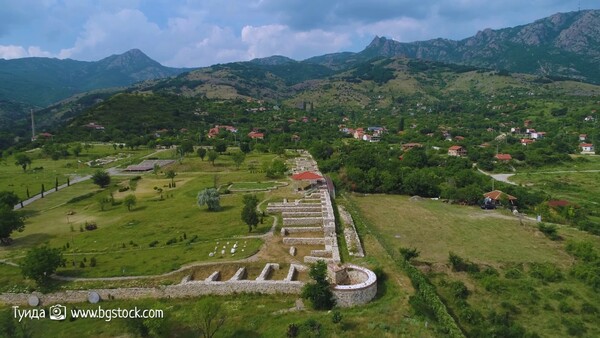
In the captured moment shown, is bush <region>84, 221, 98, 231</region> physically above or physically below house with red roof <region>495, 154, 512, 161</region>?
below

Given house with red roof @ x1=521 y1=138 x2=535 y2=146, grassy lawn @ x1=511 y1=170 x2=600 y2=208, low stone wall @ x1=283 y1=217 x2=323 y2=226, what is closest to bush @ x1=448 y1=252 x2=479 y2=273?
low stone wall @ x1=283 y1=217 x2=323 y2=226

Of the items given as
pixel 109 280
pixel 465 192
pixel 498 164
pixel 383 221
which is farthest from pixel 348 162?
pixel 109 280

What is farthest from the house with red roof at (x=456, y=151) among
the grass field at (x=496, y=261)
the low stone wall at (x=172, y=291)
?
the low stone wall at (x=172, y=291)

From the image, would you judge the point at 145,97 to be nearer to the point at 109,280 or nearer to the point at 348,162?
the point at 348,162

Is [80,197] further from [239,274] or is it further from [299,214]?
[239,274]

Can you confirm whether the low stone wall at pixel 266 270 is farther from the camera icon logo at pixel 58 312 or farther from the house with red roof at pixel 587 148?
the house with red roof at pixel 587 148

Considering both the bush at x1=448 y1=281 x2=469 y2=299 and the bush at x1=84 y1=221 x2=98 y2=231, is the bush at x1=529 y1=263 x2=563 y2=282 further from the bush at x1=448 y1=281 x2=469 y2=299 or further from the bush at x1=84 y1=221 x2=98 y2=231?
the bush at x1=84 y1=221 x2=98 y2=231

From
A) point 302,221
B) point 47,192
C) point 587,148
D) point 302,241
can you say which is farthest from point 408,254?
point 587,148
